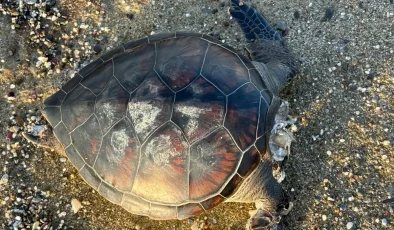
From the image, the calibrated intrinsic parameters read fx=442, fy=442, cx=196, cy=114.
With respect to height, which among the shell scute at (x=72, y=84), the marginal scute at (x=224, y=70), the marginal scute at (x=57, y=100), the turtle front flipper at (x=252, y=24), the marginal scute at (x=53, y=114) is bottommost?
the marginal scute at (x=53, y=114)

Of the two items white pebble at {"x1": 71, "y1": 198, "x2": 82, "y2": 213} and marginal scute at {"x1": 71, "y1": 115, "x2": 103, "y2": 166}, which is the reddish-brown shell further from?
white pebble at {"x1": 71, "y1": 198, "x2": 82, "y2": 213}

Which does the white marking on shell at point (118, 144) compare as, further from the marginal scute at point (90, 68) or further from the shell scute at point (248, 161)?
the shell scute at point (248, 161)

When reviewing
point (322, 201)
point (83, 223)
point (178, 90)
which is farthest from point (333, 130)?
point (83, 223)

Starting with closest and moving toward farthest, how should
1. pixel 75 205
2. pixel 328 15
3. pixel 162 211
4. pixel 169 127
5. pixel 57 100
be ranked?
pixel 169 127 → pixel 162 211 → pixel 57 100 → pixel 75 205 → pixel 328 15

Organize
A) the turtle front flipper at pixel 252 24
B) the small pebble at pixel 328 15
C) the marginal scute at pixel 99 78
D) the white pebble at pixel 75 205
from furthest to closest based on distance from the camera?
the small pebble at pixel 328 15, the turtle front flipper at pixel 252 24, the white pebble at pixel 75 205, the marginal scute at pixel 99 78

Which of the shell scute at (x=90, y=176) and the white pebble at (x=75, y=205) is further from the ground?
the shell scute at (x=90, y=176)

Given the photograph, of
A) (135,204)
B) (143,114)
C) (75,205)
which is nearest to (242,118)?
(143,114)

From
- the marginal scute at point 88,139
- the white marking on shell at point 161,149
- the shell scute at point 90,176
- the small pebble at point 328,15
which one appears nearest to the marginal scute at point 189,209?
the white marking on shell at point 161,149

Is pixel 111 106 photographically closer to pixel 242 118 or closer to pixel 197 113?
pixel 197 113
